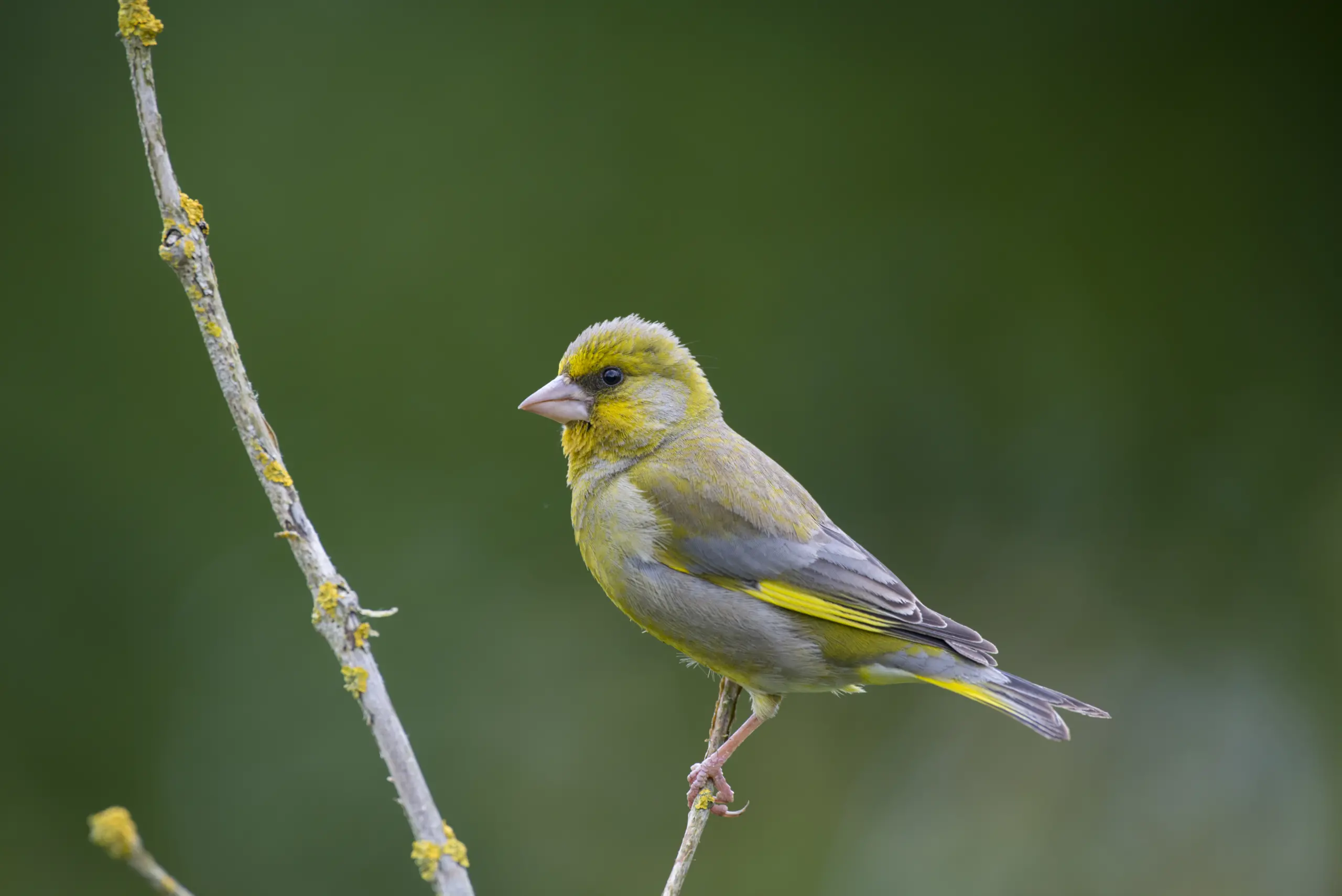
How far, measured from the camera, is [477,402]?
6359 mm

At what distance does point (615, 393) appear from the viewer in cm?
398

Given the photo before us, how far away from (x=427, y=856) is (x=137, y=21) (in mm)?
1820

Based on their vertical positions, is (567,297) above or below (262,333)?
above

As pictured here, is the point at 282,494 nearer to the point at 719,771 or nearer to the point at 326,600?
the point at 326,600

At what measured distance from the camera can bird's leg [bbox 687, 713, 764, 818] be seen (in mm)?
3850

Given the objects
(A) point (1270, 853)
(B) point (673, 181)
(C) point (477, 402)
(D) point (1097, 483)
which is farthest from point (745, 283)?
(A) point (1270, 853)

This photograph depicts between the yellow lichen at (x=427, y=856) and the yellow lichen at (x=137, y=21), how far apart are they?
1733mm

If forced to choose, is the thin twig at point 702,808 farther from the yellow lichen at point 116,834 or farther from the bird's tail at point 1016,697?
the yellow lichen at point 116,834

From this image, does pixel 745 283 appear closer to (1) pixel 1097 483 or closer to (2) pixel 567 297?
(2) pixel 567 297

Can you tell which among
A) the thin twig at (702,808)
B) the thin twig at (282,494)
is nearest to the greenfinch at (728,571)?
the thin twig at (702,808)

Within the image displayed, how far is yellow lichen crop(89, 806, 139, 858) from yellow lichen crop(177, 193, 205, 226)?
4.37 feet

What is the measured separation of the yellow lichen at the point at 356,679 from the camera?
8.06ft

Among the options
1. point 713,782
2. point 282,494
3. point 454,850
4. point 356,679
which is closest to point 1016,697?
point 713,782

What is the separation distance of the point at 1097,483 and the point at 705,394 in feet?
12.0
